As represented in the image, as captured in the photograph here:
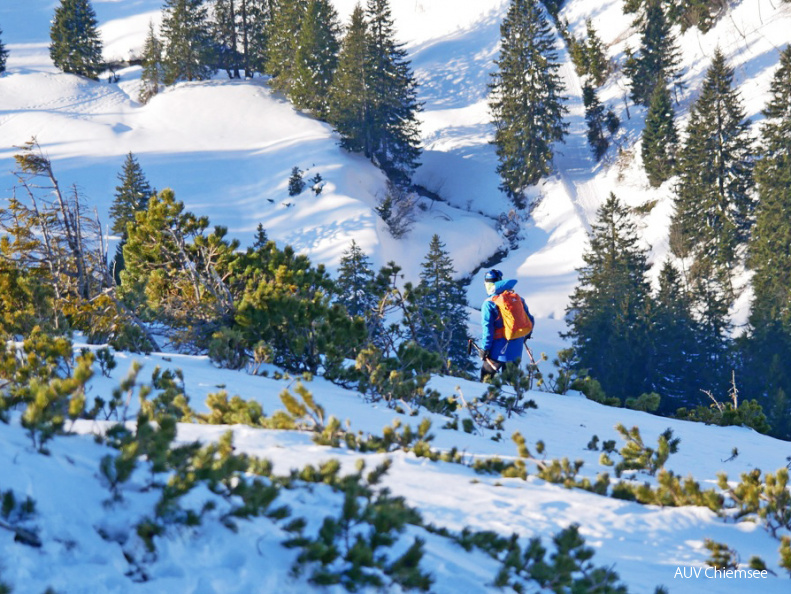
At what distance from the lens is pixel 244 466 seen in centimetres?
266

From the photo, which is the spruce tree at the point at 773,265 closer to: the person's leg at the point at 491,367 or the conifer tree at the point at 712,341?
the conifer tree at the point at 712,341

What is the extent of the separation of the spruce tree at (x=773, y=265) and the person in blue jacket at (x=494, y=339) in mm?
20984

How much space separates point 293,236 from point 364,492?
110ft

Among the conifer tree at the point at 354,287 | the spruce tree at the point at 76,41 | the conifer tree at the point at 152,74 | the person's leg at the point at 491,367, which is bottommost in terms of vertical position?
the conifer tree at the point at 354,287

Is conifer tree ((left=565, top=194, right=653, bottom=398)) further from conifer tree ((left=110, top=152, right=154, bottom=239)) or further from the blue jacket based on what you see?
the blue jacket

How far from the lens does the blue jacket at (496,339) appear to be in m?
8.34

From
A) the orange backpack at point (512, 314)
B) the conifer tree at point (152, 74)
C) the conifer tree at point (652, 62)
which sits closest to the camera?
the orange backpack at point (512, 314)

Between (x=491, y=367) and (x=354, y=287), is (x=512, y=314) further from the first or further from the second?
(x=354, y=287)

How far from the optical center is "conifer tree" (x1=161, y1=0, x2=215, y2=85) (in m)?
47.4

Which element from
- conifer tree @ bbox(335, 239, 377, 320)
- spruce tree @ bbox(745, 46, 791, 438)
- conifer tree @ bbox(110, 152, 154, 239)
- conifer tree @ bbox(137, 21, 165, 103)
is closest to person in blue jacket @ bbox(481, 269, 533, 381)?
conifer tree @ bbox(335, 239, 377, 320)

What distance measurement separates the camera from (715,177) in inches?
1395

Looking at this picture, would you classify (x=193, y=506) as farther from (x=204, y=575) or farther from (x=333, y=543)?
(x=333, y=543)

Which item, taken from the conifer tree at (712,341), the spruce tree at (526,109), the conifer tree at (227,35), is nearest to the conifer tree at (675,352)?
the conifer tree at (712,341)

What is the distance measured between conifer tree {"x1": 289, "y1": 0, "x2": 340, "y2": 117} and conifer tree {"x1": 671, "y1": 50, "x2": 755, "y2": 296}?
820 inches
